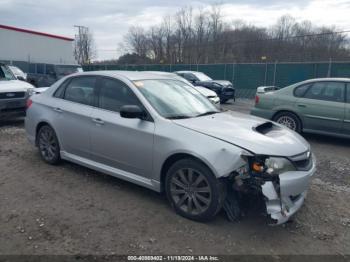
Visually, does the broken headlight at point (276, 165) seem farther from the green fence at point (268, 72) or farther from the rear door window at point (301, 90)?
the green fence at point (268, 72)

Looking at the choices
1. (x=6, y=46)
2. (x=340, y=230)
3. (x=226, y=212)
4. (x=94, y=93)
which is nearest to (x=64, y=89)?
(x=94, y=93)

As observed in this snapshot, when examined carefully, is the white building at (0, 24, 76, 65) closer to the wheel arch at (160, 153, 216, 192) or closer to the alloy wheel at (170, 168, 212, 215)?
the wheel arch at (160, 153, 216, 192)

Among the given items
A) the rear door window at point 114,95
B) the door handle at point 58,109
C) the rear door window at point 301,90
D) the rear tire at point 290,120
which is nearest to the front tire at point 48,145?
the door handle at point 58,109

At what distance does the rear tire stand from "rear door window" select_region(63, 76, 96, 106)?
16.7 feet

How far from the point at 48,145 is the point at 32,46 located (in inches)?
1636

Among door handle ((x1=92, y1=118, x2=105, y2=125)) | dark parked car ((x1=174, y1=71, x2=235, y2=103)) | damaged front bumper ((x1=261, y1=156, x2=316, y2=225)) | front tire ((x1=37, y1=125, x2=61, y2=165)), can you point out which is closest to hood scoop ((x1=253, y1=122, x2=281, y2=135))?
damaged front bumper ((x1=261, y1=156, x2=316, y2=225))

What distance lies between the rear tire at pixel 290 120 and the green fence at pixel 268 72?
10.4 metres

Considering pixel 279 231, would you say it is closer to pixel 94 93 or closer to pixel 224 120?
pixel 224 120

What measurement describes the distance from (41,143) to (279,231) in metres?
4.07

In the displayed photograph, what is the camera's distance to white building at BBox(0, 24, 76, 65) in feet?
129

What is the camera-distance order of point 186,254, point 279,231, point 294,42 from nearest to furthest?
1. point 186,254
2. point 279,231
3. point 294,42

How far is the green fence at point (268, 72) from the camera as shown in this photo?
17.4 metres

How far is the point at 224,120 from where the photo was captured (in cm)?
426

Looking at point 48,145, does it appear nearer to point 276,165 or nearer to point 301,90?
point 276,165
